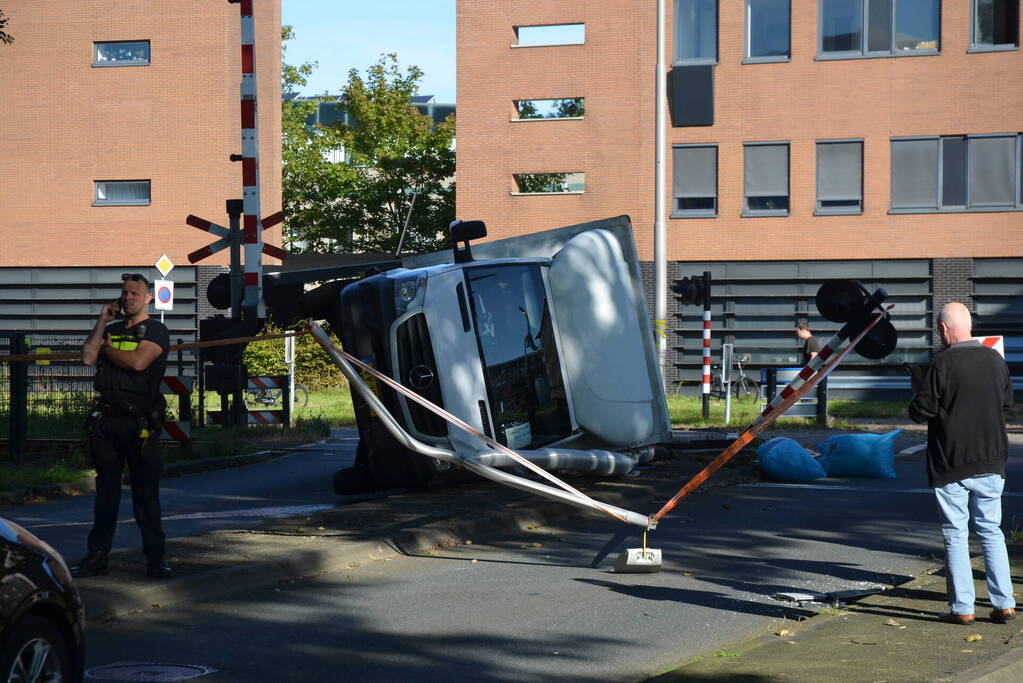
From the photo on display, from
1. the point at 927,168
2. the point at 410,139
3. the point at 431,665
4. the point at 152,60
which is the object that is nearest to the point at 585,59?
the point at 927,168

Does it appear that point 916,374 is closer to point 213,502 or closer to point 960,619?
point 960,619

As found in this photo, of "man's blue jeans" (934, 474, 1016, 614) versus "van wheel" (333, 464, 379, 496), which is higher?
"man's blue jeans" (934, 474, 1016, 614)

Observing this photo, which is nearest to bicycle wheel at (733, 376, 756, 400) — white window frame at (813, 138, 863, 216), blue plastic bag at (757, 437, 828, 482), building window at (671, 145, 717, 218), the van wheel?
building window at (671, 145, 717, 218)

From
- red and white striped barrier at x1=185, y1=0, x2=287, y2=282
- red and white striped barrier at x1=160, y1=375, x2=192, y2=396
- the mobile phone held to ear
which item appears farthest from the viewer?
red and white striped barrier at x1=185, y1=0, x2=287, y2=282

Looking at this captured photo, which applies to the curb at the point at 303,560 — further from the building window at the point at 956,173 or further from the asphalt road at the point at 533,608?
the building window at the point at 956,173

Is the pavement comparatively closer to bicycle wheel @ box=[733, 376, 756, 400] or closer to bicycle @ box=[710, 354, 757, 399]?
bicycle @ box=[710, 354, 757, 399]

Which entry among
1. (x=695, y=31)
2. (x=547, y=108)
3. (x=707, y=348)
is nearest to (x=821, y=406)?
(x=707, y=348)

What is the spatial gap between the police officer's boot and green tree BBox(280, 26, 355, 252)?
4273cm

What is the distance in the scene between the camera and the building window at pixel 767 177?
34.5 metres

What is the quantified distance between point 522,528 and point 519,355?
6.26ft

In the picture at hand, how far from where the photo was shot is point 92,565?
8281mm

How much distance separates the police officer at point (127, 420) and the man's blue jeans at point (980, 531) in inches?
174

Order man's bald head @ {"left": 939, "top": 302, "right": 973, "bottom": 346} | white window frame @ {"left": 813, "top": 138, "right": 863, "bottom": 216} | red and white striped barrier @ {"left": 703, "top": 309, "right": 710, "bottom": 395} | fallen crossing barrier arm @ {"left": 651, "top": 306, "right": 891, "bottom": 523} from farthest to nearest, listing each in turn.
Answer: white window frame @ {"left": 813, "top": 138, "right": 863, "bottom": 216}, red and white striped barrier @ {"left": 703, "top": 309, "right": 710, "bottom": 395}, fallen crossing barrier arm @ {"left": 651, "top": 306, "right": 891, "bottom": 523}, man's bald head @ {"left": 939, "top": 302, "right": 973, "bottom": 346}

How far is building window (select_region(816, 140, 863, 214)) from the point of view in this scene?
112 feet
